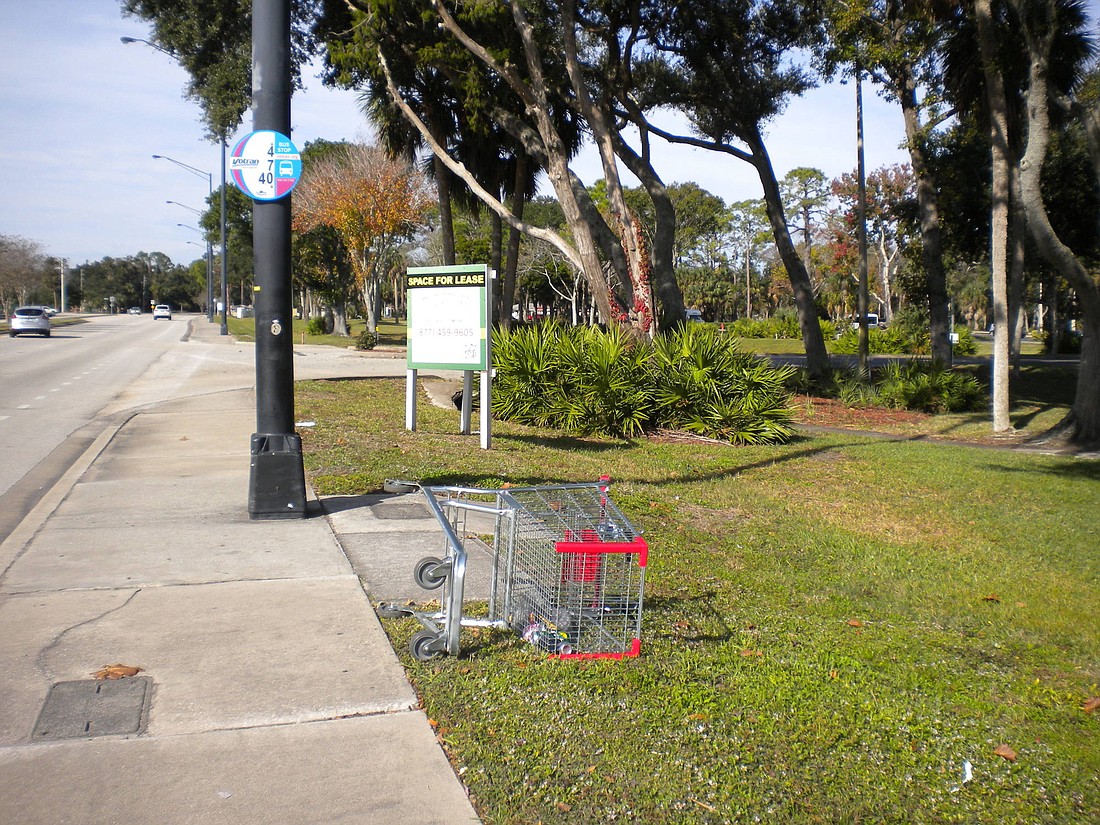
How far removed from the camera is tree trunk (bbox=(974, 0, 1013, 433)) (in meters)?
15.2

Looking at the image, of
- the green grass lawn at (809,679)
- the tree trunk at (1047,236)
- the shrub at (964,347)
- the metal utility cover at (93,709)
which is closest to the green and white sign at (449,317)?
the green grass lawn at (809,679)

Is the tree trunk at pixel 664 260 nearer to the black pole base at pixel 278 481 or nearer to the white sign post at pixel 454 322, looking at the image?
the white sign post at pixel 454 322

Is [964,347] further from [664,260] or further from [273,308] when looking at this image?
[273,308]

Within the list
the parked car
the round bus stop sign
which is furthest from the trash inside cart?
the parked car

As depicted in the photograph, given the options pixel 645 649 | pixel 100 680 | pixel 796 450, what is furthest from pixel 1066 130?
pixel 100 680

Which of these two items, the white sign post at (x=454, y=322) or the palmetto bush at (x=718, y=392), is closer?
the white sign post at (x=454, y=322)

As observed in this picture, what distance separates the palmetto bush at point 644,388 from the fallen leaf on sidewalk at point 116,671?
9.64 meters

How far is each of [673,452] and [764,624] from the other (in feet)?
22.8

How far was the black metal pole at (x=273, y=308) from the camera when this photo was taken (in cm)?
738

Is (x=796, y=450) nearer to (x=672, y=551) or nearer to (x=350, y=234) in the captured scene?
(x=672, y=551)

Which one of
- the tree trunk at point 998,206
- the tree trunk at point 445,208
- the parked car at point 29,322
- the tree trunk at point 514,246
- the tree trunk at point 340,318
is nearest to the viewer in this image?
the tree trunk at point 998,206

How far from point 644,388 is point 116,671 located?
34.2 feet

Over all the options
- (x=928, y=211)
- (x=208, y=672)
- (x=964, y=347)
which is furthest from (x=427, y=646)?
(x=964, y=347)

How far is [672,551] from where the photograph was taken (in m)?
7.06
